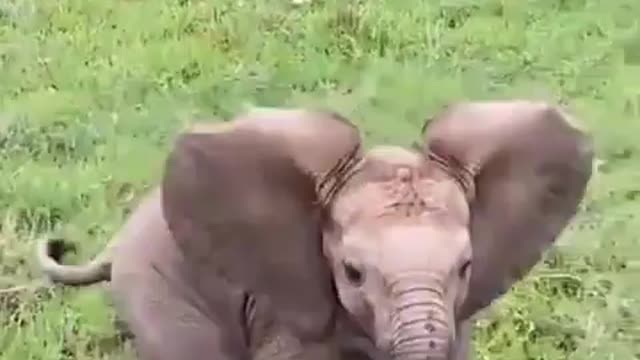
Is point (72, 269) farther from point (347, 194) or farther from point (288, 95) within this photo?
point (288, 95)

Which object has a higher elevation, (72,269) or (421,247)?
(421,247)

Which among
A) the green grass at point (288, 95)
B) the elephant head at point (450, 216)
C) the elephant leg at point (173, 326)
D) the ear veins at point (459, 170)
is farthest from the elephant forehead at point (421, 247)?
the green grass at point (288, 95)

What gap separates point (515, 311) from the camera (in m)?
4.90

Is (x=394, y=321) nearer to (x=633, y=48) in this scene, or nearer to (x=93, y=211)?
(x=93, y=211)

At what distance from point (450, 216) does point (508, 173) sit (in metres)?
0.30

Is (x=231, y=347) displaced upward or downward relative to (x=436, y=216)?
downward

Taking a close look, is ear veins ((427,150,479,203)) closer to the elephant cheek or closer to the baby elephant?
the baby elephant

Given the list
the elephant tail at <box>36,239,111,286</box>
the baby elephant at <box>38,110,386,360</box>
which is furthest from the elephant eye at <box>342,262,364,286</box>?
the elephant tail at <box>36,239,111,286</box>

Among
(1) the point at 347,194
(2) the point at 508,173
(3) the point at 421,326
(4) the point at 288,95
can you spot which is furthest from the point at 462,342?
(4) the point at 288,95

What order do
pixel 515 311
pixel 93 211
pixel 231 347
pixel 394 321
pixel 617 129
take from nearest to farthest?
pixel 394 321 → pixel 231 347 → pixel 515 311 → pixel 93 211 → pixel 617 129

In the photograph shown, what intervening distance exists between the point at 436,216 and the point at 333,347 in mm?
407

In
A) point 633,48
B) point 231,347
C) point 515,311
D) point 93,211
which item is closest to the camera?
point 231,347

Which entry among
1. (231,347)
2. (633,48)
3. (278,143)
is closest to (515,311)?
(231,347)

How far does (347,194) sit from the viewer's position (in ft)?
11.4
